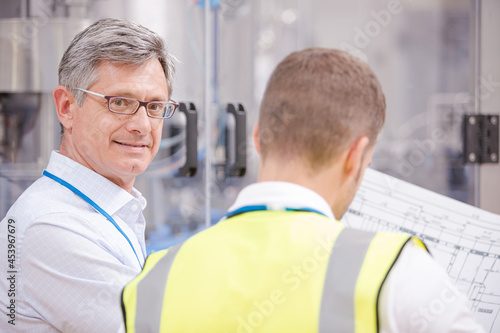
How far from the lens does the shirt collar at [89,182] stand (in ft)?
3.88

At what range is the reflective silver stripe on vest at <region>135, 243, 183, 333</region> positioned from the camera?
71 centimetres

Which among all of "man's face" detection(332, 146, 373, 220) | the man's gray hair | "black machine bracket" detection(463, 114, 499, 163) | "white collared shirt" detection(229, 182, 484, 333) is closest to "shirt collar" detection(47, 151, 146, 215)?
the man's gray hair

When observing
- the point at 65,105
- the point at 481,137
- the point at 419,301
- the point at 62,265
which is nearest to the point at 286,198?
the point at 419,301

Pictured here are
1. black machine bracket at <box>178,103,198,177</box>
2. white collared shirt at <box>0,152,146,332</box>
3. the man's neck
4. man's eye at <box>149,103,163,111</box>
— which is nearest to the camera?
the man's neck

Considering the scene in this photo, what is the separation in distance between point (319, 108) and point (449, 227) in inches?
22.7

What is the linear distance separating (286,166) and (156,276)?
230 millimetres

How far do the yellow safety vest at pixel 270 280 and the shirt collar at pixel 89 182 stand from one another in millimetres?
482

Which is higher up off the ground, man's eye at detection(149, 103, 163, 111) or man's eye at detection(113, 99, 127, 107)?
man's eye at detection(113, 99, 127, 107)

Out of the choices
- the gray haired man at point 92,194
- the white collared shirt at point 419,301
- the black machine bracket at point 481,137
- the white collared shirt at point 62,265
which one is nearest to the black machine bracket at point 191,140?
the gray haired man at point 92,194

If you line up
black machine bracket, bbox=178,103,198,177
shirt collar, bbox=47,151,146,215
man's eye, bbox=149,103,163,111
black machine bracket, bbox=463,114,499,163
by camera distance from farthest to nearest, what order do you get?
black machine bracket, bbox=463,114,499,163, black machine bracket, bbox=178,103,198,177, man's eye, bbox=149,103,163,111, shirt collar, bbox=47,151,146,215

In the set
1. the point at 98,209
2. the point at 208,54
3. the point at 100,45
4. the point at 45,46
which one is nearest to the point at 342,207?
the point at 98,209

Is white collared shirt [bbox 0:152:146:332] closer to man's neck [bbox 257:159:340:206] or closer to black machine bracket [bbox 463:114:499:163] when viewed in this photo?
man's neck [bbox 257:159:340:206]

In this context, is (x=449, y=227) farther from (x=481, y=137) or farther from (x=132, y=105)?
(x=481, y=137)

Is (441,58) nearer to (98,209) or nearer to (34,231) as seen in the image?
(98,209)
